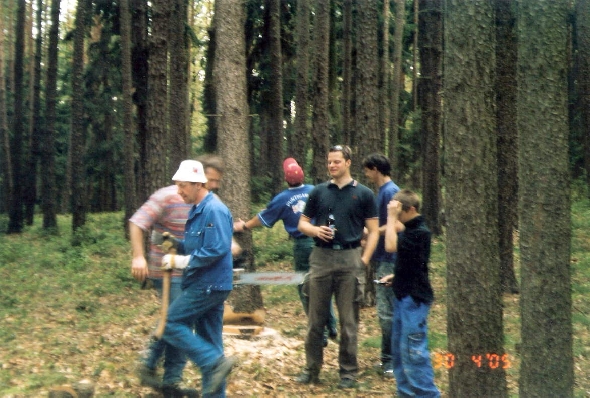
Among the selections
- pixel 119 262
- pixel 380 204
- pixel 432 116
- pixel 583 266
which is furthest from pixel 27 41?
pixel 380 204

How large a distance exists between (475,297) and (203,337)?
2437 millimetres

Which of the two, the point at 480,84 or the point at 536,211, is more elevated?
the point at 480,84

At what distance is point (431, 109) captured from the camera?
2088 cm

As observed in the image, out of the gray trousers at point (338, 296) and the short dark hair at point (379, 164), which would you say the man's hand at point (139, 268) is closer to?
the gray trousers at point (338, 296)

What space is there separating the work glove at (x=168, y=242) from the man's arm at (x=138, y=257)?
0.65 feet

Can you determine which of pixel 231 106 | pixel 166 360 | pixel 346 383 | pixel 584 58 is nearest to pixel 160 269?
pixel 166 360

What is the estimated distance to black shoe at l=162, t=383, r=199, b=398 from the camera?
7438mm

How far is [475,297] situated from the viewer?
698 centimetres

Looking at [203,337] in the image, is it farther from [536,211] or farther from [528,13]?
[528,13]

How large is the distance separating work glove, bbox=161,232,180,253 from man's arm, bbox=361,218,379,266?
214 cm

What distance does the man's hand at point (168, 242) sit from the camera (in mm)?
7167

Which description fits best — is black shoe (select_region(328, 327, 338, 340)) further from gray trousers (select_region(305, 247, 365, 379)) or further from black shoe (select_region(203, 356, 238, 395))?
black shoe (select_region(203, 356, 238, 395))

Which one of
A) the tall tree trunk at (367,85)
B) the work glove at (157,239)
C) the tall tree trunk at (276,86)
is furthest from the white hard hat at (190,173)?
the tall tree trunk at (276,86)

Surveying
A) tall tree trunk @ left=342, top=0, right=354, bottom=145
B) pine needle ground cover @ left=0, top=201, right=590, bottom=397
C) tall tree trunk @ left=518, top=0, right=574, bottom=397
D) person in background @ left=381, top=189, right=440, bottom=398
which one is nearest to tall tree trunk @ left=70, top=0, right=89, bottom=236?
pine needle ground cover @ left=0, top=201, right=590, bottom=397
